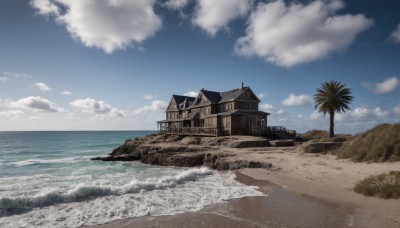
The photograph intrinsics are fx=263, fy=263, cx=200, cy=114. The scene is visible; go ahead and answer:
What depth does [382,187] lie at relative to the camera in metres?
11.1

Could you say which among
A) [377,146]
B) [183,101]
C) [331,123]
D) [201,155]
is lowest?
[201,155]

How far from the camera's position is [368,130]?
23.3 m

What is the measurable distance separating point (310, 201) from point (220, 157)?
42.5ft

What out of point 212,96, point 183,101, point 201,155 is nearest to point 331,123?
point 212,96

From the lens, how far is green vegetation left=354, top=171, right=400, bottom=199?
10609 millimetres

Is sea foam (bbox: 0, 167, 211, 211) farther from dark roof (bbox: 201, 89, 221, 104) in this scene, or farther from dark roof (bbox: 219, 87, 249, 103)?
dark roof (bbox: 201, 89, 221, 104)

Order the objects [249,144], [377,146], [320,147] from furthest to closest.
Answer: [249,144] → [320,147] → [377,146]

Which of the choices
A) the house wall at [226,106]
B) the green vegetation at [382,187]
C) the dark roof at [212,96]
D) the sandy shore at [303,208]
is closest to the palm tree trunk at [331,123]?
the house wall at [226,106]

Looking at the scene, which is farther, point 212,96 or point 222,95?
point 222,95

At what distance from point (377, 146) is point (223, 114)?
→ 23542mm

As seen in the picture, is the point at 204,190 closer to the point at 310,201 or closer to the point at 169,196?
the point at 169,196

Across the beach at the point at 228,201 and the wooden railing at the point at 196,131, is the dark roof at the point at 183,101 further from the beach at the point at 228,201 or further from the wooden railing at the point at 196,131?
the beach at the point at 228,201

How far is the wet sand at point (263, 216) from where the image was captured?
914cm

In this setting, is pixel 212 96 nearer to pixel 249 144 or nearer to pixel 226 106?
pixel 226 106
